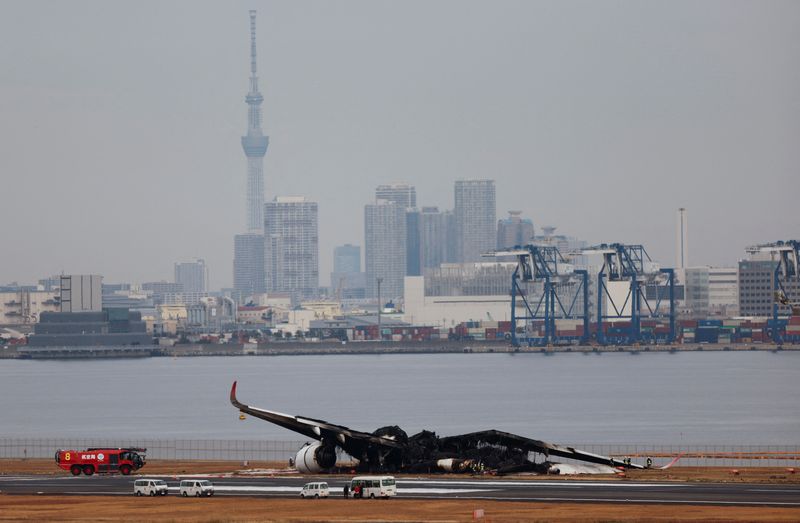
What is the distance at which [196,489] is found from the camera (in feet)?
157

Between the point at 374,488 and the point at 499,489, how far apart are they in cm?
419

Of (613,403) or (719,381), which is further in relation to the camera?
(719,381)

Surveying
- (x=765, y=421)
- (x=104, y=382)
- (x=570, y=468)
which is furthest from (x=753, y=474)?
(x=104, y=382)

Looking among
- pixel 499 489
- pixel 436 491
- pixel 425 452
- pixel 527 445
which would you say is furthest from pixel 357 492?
pixel 527 445

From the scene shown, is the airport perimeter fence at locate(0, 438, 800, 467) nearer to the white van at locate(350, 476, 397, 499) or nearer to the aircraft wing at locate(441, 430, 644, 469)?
the aircraft wing at locate(441, 430, 644, 469)

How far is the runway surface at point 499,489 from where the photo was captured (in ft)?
149

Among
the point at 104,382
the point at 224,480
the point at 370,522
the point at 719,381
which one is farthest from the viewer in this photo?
the point at 104,382

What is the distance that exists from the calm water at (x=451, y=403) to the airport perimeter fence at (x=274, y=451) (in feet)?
20.1

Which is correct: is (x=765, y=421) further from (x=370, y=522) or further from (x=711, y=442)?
(x=370, y=522)

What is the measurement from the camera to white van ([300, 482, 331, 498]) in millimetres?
46844

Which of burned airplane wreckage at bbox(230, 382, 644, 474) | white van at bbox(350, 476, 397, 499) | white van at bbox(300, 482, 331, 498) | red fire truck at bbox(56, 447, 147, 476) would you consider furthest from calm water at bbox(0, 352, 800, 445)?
white van at bbox(300, 482, 331, 498)

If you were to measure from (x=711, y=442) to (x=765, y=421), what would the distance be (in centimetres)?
1813

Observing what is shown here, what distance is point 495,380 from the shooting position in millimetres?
162875

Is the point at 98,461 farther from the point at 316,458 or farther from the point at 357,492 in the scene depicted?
the point at 357,492
